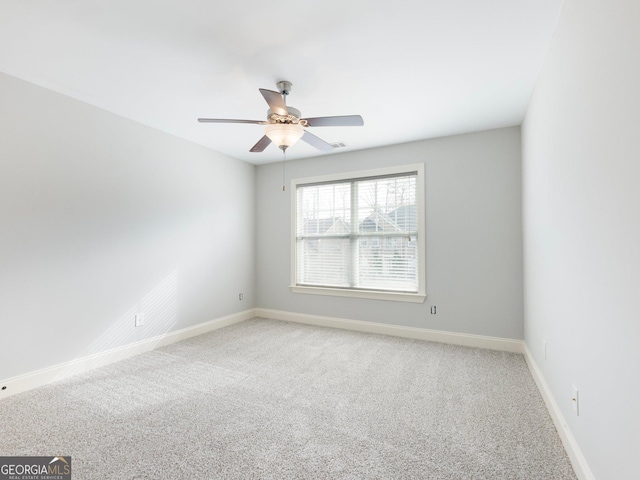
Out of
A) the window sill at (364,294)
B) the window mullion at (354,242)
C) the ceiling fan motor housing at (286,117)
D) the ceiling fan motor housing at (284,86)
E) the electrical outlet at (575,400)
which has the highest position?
the ceiling fan motor housing at (284,86)

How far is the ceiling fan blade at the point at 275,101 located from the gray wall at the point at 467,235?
2.22 metres

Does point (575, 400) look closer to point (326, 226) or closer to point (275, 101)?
point (275, 101)

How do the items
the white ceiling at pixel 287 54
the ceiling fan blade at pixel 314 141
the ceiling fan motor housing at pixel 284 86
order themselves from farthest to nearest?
the ceiling fan blade at pixel 314 141
the ceiling fan motor housing at pixel 284 86
the white ceiling at pixel 287 54

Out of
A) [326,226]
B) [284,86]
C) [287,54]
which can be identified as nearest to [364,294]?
[326,226]

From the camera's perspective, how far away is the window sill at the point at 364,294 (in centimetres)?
396

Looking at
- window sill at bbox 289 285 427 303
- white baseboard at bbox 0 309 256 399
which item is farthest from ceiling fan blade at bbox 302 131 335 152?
white baseboard at bbox 0 309 256 399

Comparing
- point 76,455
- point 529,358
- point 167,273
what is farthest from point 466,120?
point 76,455

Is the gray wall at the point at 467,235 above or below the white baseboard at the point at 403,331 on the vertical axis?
above

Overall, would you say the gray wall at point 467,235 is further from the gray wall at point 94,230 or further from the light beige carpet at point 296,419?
the gray wall at point 94,230

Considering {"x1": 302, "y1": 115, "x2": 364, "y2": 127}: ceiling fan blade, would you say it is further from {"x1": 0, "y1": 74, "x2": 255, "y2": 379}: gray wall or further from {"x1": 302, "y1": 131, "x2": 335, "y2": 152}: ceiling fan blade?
{"x1": 0, "y1": 74, "x2": 255, "y2": 379}: gray wall

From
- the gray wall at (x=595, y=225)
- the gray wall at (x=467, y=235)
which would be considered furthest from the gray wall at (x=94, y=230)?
the gray wall at (x=595, y=225)

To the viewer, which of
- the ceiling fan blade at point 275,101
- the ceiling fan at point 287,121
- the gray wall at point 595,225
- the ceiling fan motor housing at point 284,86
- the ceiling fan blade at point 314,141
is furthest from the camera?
the ceiling fan blade at point 314,141

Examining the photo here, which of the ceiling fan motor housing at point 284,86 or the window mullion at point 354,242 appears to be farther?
the window mullion at point 354,242

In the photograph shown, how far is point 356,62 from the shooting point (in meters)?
2.33
